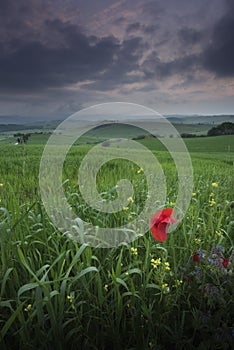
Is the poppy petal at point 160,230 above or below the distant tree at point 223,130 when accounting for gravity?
below

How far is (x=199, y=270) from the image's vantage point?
7.62 ft

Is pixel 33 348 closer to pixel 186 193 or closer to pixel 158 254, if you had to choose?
pixel 158 254

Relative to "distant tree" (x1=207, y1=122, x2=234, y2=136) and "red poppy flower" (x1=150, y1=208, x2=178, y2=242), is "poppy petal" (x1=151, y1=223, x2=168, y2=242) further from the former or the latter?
"distant tree" (x1=207, y1=122, x2=234, y2=136)

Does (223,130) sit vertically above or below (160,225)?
above

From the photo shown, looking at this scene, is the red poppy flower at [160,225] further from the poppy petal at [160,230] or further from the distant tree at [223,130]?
the distant tree at [223,130]

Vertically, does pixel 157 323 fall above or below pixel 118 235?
below

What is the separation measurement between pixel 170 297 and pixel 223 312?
1.16 feet

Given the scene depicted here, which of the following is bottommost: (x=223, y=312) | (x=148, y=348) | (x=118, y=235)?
(x=148, y=348)

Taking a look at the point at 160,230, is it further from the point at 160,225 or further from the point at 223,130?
the point at 223,130

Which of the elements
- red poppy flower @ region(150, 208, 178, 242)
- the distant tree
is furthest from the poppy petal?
the distant tree

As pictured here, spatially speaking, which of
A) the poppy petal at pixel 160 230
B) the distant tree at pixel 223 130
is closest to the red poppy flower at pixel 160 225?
the poppy petal at pixel 160 230

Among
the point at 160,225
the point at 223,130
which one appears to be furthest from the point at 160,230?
the point at 223,130

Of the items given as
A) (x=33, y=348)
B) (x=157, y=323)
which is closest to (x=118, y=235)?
(x=157, y=323)

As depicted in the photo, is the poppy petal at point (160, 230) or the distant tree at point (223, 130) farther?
the distant tree at point (223, 130)
